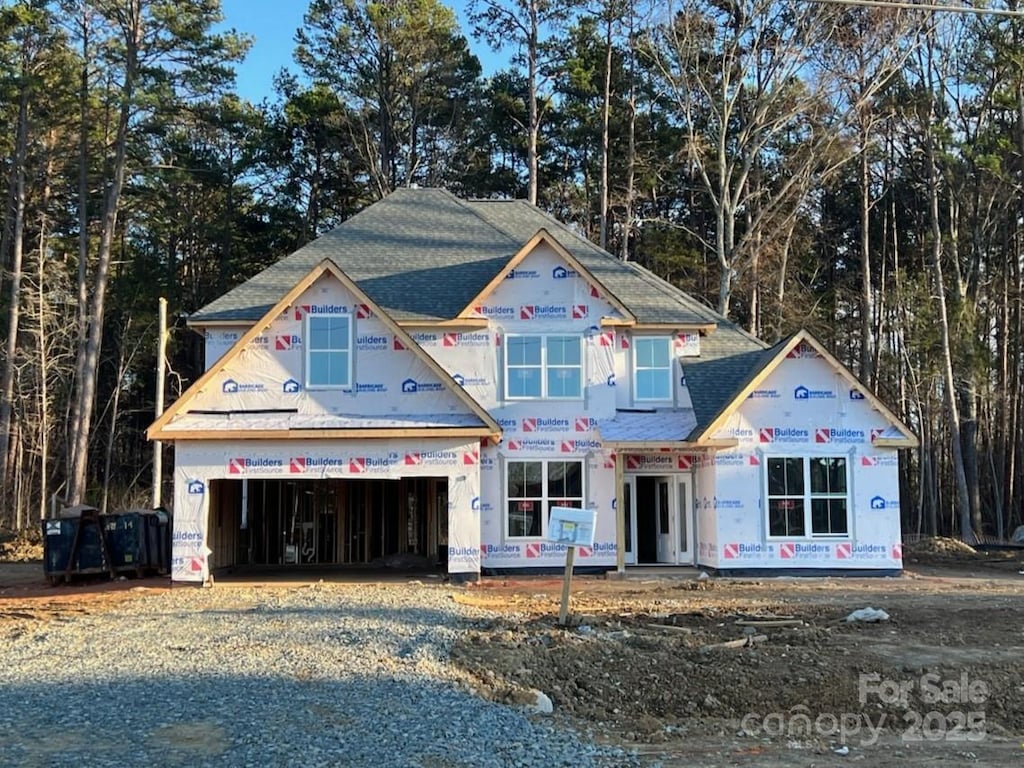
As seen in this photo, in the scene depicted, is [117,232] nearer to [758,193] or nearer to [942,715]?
[758,193]

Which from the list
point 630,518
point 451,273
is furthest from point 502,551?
point 451,273

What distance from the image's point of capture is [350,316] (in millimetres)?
19188

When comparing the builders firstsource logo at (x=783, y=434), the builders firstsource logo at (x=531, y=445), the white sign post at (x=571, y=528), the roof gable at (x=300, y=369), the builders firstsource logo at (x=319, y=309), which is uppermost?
the builders firstsource logo at (x=319, y=309)

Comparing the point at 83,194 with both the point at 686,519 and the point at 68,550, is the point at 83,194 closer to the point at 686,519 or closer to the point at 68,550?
the point at 68,550

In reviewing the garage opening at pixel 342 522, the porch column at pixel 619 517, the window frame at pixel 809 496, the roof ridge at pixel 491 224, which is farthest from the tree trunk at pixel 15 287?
the window frame at pixel 809 496

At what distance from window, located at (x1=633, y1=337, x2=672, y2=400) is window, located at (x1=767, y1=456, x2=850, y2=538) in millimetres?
3036

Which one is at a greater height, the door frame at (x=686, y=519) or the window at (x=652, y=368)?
the window at (x=652, y=368)

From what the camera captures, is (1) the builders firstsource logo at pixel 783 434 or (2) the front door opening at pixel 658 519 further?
(2) the front door opening at pixel 658 519

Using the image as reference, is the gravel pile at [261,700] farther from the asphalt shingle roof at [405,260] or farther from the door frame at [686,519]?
the asphalt shingle roof at [405,260]

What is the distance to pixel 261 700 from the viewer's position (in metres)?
8.13

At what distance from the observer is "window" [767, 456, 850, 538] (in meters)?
19.9

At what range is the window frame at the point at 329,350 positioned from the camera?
749 inches

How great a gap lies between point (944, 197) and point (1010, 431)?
9735 millimetres

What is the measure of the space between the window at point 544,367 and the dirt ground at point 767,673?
602 centimetres
